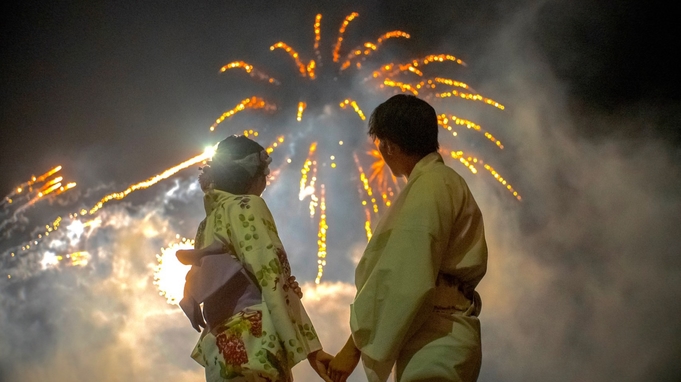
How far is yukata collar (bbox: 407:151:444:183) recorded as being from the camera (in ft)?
5.52

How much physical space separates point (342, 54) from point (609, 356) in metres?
3.15

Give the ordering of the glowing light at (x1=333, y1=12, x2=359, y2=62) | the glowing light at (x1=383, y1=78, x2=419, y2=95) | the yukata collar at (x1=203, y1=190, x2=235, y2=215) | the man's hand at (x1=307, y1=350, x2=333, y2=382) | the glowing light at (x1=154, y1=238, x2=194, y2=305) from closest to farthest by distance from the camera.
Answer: the man's hand at (x1=307, y1=350, x2=333, y2=382) < the yukata collar at (x1=203, y1=190, x2=235, y2=215) < the glowing light at (x1=333, y1=12, x2=359, y2=62) < the glowing light at (x1=383, y1=78, x2=419, y2=95) < the glowing light at (x1=154, y1=238, x2=194, y2=305)

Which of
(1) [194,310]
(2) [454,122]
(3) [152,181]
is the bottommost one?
(1) [194,310]

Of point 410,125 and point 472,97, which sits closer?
point 410,125

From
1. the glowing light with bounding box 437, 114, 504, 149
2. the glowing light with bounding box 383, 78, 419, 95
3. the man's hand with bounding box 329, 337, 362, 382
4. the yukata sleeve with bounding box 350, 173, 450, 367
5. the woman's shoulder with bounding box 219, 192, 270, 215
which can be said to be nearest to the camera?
the yukata sleeve with bounding box 350, 173, 450, 367

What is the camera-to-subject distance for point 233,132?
5305 millimetres

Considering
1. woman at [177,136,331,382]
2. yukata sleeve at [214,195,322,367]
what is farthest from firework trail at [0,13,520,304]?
yukata sleeve at [214,195,322,367]

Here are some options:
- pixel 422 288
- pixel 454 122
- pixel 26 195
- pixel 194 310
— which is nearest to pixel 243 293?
pixel 194 310

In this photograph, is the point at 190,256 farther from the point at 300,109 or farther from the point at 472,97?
the point at 472,97

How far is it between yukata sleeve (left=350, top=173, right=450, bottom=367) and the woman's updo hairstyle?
0.70 meters

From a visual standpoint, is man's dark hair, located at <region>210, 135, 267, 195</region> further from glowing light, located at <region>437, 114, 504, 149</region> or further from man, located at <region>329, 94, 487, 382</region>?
glowing light, located at <region>437, 114, 504, 149</region>

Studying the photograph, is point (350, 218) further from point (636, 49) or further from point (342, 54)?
point (636, 49)

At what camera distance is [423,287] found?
1.47 metres

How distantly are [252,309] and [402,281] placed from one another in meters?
0.58
